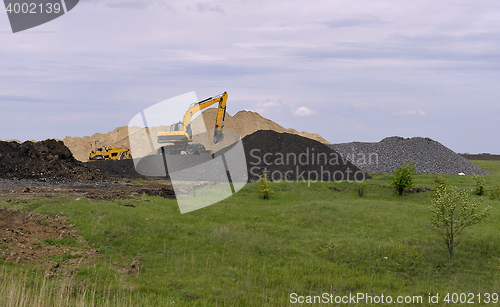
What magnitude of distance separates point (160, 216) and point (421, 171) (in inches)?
1294

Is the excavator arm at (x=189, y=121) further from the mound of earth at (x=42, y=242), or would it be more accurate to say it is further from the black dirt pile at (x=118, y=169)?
the mound of earth at (x=42, y=242)

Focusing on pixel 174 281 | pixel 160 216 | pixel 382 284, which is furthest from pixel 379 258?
pixel 160 216

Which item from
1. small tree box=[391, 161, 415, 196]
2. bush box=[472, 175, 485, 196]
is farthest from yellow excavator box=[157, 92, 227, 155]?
bush box=[472, 175, 485, 196]

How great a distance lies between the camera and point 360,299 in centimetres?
1223

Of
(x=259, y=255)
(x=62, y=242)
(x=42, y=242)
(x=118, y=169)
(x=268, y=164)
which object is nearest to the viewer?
(x=42, y=242)

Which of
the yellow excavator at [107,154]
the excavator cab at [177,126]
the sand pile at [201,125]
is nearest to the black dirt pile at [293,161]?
the excavator cab at [177,126]

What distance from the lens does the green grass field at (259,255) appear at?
39.9 feet

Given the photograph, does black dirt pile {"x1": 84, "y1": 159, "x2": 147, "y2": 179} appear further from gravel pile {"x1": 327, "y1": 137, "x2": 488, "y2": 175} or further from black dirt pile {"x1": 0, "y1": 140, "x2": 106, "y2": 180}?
gravel pile {"x1": 327, "y1": 137, "x2": 488, "y2": 175}

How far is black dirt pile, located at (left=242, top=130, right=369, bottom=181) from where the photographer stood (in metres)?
35.2

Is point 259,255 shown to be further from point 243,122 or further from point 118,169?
point 243,122

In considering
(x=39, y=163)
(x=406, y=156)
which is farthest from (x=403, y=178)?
(x=39, y=163)

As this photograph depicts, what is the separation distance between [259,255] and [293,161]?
2228 centimetres

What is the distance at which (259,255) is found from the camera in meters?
15.6

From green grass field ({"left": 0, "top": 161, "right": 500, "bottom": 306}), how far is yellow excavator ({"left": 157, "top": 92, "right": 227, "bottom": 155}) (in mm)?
17303
